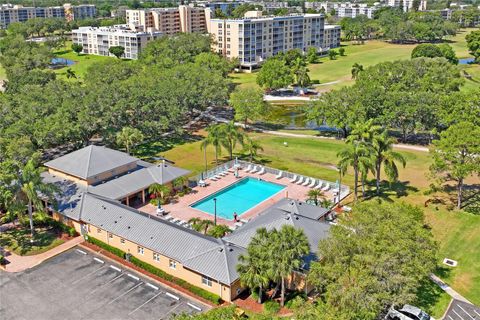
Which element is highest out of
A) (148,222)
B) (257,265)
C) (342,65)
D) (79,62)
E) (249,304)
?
(79,62)

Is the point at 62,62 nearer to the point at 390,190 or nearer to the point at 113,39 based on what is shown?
the point at 113,39

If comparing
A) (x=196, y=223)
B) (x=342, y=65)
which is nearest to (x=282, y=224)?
(x=196, y=223)

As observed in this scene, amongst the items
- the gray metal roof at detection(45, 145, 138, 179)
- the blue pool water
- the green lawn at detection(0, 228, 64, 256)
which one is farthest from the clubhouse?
the blue pool water

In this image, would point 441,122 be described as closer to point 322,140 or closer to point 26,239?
point 322,140

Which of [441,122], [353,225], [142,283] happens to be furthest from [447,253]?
[441,122]

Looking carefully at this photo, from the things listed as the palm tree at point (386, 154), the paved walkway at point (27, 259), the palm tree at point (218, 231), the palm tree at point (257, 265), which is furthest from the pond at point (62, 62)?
the palm tree at point (257, 265)
